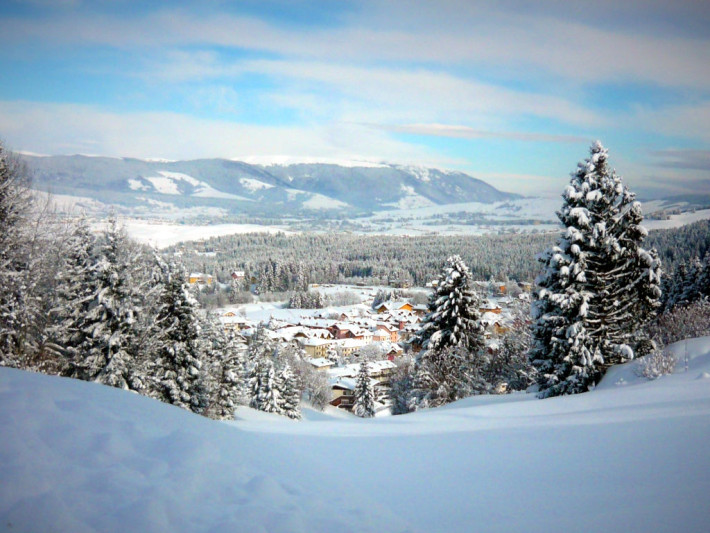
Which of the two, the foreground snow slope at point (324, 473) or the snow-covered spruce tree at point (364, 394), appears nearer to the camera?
the foreground snow slope at point (324, 473)

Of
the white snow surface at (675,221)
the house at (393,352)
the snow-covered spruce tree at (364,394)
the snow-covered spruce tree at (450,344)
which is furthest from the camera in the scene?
the white snow surface at (675,221)

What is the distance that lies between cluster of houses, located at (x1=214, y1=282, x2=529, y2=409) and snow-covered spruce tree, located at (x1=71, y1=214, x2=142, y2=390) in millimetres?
30371

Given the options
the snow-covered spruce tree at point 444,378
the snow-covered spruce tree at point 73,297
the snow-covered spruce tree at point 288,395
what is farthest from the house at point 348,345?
the snow-covered spruce tree at point 73,297

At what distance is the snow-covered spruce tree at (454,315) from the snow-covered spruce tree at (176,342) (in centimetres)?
992

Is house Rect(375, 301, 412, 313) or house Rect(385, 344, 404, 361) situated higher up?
house Rect(375, 301, 412, 313)

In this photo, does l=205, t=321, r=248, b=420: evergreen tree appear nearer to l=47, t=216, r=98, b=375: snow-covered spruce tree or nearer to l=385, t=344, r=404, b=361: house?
l=47, t=216, r=98, b=375: snow-covered spruce tree

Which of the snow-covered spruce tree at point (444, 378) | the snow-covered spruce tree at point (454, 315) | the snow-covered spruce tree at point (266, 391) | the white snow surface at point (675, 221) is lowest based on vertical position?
the snow-covered spruce tree at point (266, 391)

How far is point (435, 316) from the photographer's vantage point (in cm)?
1944

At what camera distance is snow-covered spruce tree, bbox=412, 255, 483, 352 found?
19.1 metres

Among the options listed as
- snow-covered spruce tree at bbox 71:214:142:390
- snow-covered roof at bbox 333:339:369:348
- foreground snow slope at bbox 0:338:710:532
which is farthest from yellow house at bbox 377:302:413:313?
foreground snow slope at bbox 0:338:710:532

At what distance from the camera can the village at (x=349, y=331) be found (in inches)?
1831

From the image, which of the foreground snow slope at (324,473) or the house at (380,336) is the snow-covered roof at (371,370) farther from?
the foreground snow slope at (324,473)

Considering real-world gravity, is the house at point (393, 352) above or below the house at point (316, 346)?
above

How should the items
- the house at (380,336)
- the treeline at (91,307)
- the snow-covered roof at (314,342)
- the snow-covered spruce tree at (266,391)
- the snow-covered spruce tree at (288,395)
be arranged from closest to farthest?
the treeline at (91,307), the snow-covered spruce tree at (266,391), the snow-covered spruce tree at (288,395), the snow-covered roof at (314,342), the house at (380,336)
